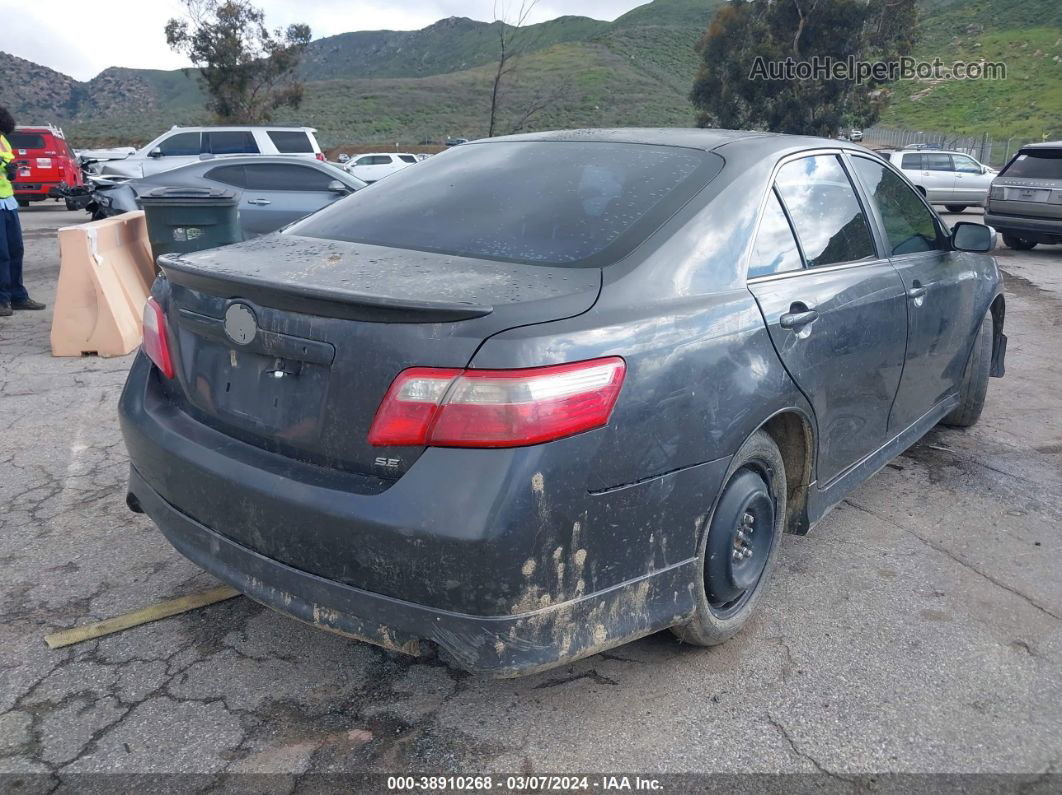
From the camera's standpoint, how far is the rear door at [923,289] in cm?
367

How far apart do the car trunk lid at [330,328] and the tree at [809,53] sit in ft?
118

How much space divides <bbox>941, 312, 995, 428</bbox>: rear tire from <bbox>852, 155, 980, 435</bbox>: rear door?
339 mm

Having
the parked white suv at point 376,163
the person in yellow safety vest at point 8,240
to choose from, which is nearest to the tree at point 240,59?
the parked white suv at point 376,163

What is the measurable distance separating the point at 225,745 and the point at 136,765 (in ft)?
0.72

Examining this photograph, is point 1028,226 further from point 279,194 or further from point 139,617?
point 139,617

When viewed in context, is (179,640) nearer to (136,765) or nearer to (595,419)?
(136,765)

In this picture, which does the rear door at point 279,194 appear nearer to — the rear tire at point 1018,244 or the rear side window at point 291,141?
the rear side window at point 291,141

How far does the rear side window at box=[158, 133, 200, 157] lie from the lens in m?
16.4

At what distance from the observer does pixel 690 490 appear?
2326mm

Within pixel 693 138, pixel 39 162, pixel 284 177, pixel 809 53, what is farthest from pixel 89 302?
pixel 809 53

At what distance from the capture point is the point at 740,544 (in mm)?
2738

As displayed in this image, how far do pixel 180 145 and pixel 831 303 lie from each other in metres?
16.3

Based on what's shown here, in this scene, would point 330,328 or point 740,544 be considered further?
point 740,544

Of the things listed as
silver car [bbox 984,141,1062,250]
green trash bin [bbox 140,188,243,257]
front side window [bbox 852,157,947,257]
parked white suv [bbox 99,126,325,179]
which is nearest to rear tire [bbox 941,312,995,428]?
front side window [bbox 852,157,947,257]
